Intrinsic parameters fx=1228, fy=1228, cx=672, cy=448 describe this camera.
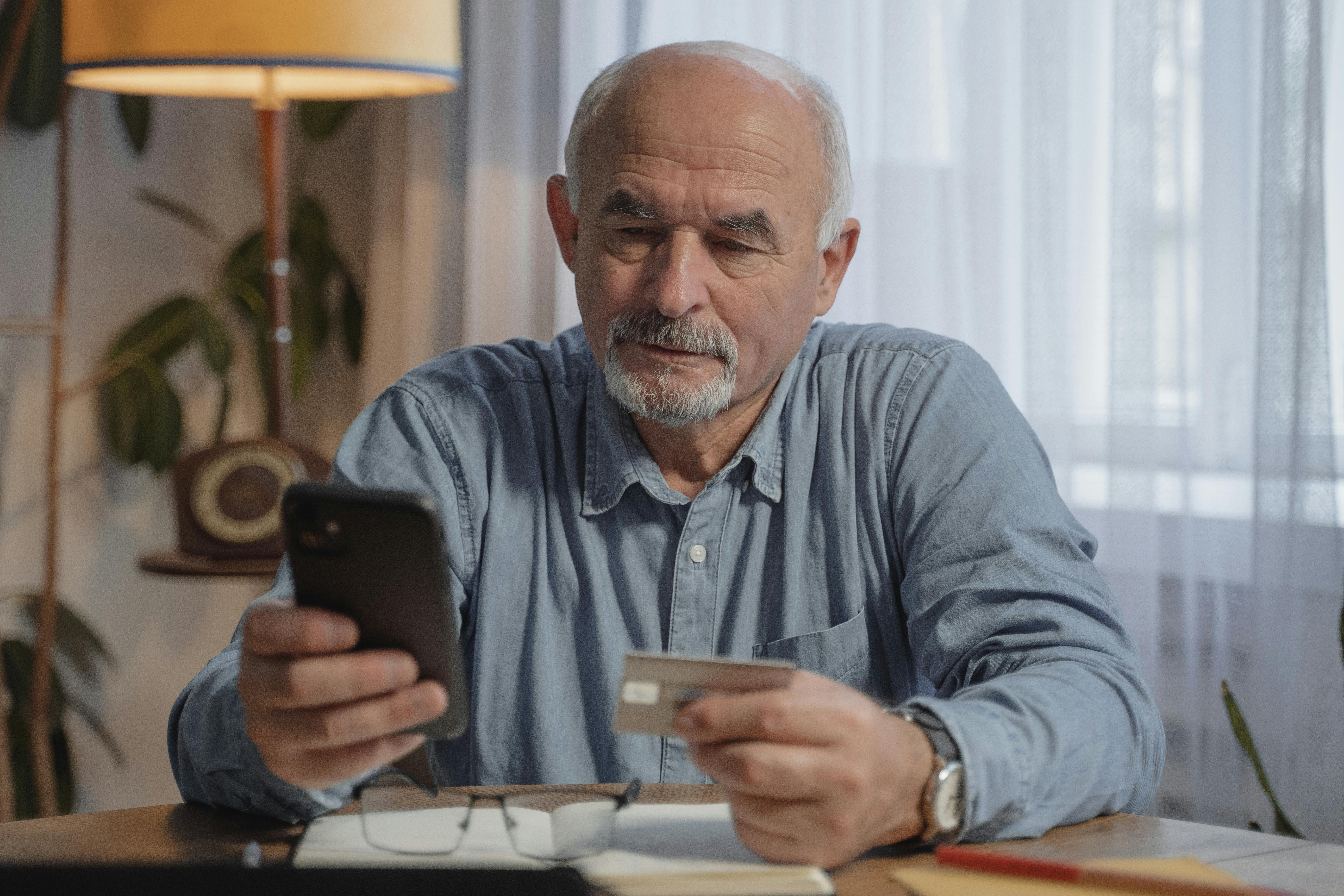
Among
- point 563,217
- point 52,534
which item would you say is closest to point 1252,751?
point 563,217

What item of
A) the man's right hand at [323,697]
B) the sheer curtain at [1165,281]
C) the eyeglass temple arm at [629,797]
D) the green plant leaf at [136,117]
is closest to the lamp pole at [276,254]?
the green plant leaf at [136,117]

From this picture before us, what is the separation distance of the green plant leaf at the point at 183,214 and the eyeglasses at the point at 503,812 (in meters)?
2.13

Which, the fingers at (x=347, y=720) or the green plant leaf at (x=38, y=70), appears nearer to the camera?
the fingers at (x=347, y=720)

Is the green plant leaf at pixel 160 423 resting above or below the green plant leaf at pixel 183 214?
below

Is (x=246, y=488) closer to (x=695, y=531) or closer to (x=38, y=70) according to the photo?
(x=38, y=70)

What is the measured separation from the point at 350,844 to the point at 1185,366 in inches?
51.4

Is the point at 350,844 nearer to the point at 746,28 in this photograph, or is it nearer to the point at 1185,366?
the point at 1185,366

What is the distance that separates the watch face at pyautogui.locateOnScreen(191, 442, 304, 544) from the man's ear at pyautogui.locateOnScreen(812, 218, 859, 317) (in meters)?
1.19

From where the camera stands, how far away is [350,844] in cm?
83

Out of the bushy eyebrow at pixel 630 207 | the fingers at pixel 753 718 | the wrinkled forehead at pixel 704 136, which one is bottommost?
the fingers at pixel 753 718

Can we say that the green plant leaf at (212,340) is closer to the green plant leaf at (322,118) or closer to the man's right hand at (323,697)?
the green plant leaf at (322,118)

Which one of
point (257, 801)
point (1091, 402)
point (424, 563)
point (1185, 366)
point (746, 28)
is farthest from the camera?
point (746, 28)

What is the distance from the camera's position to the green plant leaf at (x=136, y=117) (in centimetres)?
265

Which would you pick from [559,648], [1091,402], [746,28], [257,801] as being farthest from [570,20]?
[257,801]
